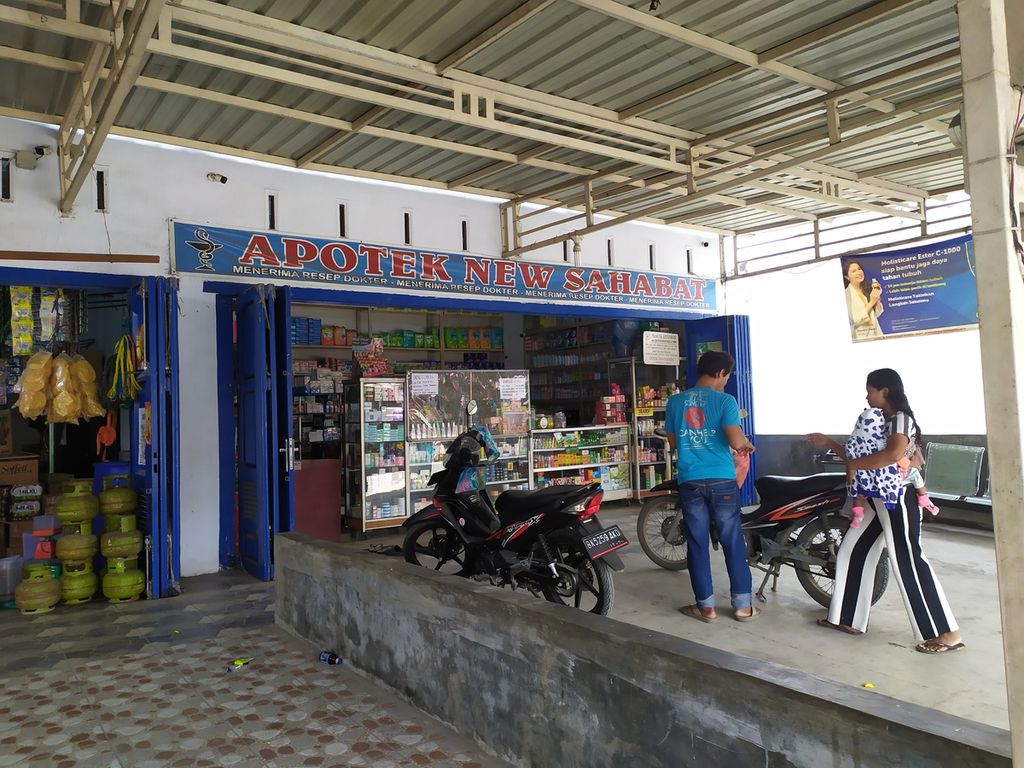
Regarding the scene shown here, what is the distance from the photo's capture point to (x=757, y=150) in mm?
7148

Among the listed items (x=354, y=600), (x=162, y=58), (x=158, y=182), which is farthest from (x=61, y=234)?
(x=354, y=600)

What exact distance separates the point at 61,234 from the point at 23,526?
2340 millimetres

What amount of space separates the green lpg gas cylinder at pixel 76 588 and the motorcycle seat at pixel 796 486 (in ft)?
15.9

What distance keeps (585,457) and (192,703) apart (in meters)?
6.09

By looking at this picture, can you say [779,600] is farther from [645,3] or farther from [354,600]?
[645,3]

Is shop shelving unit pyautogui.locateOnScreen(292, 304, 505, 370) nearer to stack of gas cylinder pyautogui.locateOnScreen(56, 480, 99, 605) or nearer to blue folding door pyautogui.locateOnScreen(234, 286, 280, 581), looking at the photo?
blue folding door pyautogui.locateOnScreen(234, 286, 280, 581)

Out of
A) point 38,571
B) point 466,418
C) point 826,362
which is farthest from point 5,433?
point 826,362

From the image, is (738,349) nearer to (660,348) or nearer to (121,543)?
(660,348)

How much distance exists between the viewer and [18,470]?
6.34 metres

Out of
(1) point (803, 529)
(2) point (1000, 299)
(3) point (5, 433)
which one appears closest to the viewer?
(2) point (1000, 299)

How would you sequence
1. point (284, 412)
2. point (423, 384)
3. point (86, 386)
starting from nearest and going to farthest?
point (86, 386) < point (284, 412) < point (423, 384)

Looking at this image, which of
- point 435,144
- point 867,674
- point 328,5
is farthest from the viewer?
point 435,144

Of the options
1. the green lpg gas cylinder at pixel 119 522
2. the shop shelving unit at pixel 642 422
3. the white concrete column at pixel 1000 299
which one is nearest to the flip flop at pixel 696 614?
the white concrete column at pixel 1000 299

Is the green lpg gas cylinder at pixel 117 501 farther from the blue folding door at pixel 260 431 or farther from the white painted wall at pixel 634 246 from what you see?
the white painted wall at pixel 634 246
